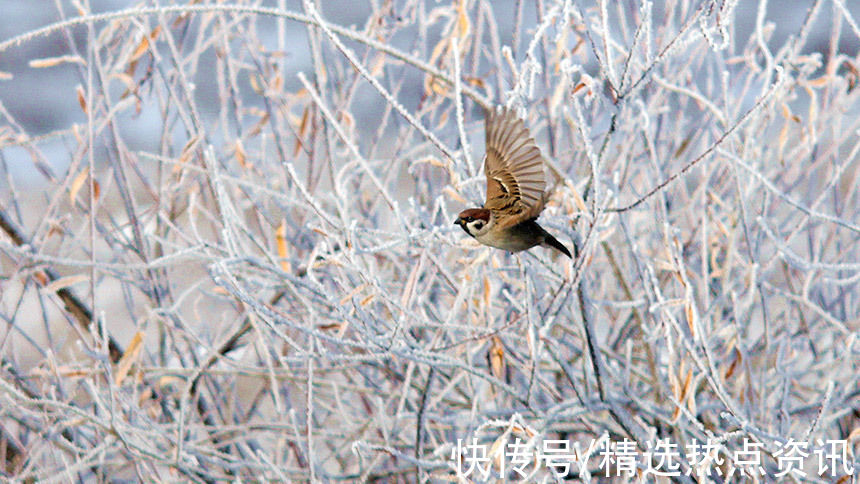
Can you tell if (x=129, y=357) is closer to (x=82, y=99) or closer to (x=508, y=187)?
(x=82, y=99)

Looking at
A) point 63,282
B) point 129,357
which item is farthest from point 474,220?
point 63,282

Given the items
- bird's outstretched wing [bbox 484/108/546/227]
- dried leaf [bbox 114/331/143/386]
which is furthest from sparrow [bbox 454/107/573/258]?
dried leaf [bbox 114/331/143/386]

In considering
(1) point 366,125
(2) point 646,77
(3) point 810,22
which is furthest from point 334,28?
(1) point 366,125

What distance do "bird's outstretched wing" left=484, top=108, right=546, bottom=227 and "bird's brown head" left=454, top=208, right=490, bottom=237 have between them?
0.06ft

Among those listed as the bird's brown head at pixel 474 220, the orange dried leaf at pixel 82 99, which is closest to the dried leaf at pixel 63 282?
the orange dried leaf at pixel 82 99

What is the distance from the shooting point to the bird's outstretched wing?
1354 mm

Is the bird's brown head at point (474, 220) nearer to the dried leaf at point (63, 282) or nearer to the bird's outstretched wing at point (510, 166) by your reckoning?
the bird's outstretched wing at point (510, 166)

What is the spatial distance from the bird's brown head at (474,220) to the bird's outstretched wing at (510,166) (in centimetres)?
2

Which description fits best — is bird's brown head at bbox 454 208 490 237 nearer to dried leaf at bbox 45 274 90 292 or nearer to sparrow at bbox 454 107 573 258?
sparrow at bbox 454 107 573 258

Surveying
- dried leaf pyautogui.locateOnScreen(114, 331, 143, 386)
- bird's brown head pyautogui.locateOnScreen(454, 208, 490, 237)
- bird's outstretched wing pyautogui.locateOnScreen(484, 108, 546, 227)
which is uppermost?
bird's outstretched wing pyautogui.locateOnScreen(484, 108, 546, 227)

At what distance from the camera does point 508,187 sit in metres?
1.40

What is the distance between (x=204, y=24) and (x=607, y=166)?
101 centimetres

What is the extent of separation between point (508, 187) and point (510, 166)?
3cm

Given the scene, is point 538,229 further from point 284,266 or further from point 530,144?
point 284,266
